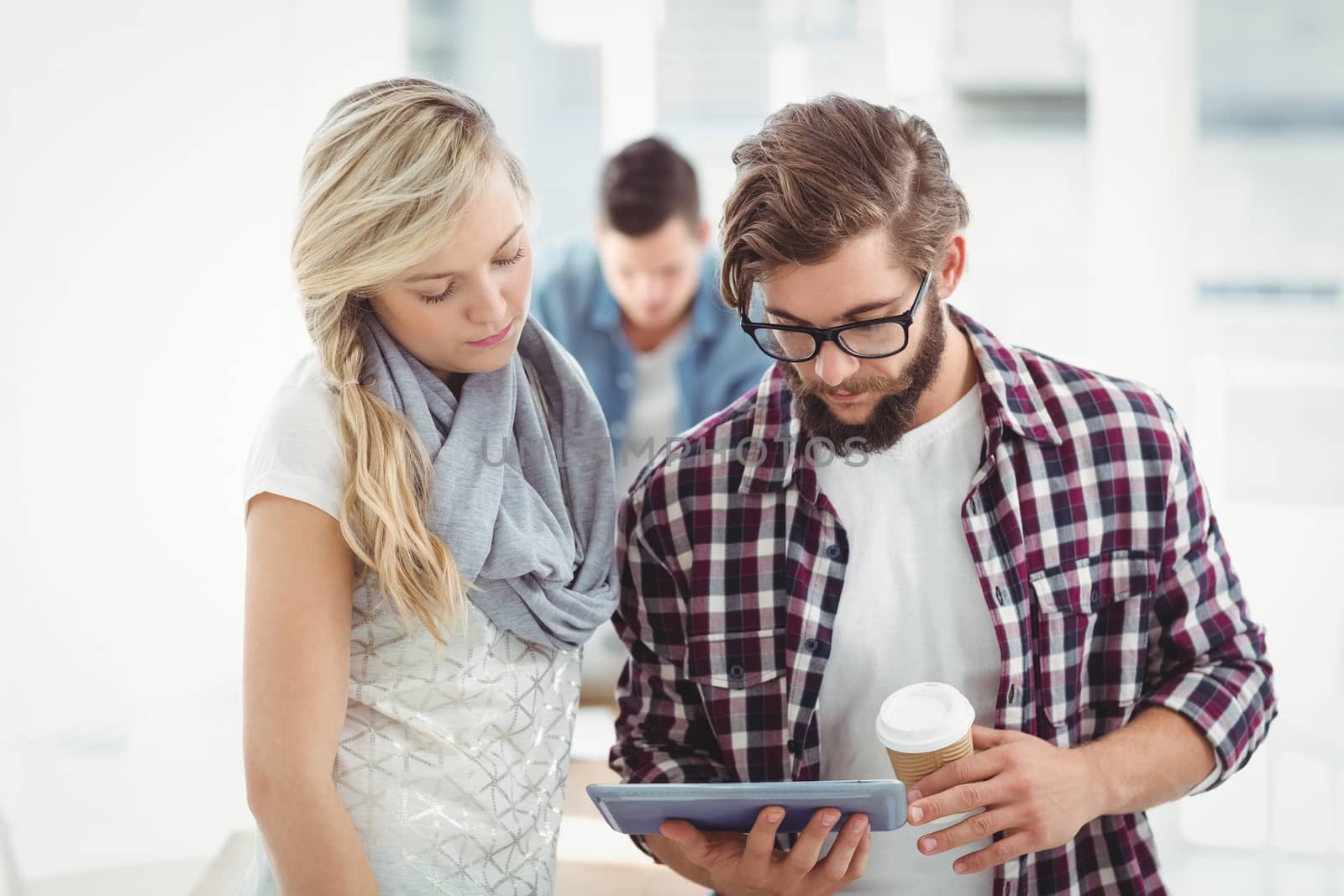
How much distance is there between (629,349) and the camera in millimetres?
2791

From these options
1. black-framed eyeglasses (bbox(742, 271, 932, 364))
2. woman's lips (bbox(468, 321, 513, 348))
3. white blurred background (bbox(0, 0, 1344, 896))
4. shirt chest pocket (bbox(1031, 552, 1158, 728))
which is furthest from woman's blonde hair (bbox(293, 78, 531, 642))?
white blurred background (bbox(0, 0, 1344, 896))

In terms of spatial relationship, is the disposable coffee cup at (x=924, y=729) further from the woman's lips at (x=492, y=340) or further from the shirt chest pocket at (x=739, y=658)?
the woman's lips at (x=492, y=340)

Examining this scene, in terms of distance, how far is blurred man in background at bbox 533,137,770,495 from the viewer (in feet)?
8.80

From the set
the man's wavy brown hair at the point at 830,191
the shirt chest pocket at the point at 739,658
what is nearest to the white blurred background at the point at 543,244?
the shirt chest pocket at the point at 739,658

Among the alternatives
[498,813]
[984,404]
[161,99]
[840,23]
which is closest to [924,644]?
[984,404]

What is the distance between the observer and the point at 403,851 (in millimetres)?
1257

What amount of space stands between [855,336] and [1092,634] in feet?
1.55

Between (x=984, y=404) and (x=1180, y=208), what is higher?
(x=1180, y=208)

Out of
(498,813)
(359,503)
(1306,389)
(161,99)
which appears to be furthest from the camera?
(1306,389)

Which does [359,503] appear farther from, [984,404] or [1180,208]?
[1180,208]

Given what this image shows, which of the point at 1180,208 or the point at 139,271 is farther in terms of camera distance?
the point at 1180,208

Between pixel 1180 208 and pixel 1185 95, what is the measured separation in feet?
1.02

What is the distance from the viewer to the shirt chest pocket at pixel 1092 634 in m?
1.38

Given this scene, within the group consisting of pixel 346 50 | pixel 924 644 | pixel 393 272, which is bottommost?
pixel 924 644
